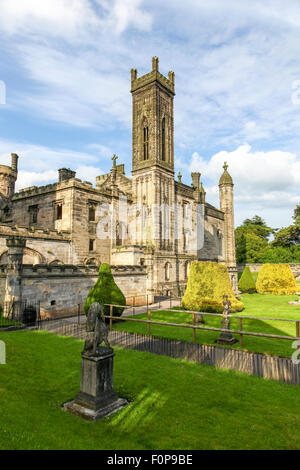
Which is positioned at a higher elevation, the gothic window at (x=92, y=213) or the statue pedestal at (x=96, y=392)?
the gothic window at (x=92, y=213)

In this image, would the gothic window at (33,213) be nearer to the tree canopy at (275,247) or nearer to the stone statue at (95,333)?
the stone statue at (95,333)

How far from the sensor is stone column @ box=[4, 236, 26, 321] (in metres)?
14.7

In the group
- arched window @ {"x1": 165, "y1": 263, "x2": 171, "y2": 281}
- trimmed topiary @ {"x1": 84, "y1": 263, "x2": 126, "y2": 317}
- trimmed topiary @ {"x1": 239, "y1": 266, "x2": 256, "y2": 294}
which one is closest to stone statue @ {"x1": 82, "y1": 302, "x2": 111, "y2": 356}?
trimmed topiary @ {"x1": 84, "y1": 263, "x2": 126, "y2": 317}

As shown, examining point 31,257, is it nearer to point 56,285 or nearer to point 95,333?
point 56,285

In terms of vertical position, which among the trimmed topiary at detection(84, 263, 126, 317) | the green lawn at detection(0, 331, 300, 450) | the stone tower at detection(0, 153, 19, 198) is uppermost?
the stone tower at detection(0, 153, 19, 198)

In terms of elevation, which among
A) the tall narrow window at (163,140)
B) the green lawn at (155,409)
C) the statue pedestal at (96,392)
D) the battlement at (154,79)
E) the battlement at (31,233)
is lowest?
the green lawn at (155,409)

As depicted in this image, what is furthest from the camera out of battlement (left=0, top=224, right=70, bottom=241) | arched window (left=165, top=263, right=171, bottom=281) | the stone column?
arched window (left=165, top=263, right=171, bottom=281)

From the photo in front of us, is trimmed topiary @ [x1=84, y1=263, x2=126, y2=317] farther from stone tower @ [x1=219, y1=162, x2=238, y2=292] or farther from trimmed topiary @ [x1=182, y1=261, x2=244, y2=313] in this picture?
stone tower @ [x1=219, y1=162, x2=238, y2=292]

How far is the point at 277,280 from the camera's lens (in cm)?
3209

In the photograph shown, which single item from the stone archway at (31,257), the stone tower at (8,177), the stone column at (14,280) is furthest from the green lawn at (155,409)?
the stone tower at (8,177)

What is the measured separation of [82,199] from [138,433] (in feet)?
75.0

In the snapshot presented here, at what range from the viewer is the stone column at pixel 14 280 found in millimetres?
14664

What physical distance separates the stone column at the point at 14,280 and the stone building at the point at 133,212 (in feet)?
22.0

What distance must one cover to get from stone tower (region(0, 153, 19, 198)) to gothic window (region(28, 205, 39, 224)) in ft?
32.2
